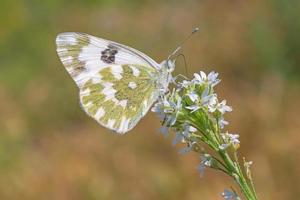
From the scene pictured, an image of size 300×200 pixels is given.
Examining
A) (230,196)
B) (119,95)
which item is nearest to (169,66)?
(119,95)

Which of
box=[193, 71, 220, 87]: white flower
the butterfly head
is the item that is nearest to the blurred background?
the butterfly head

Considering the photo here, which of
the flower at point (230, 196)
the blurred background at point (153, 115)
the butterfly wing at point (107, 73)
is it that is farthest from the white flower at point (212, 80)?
the blurred background at point (153, 115)

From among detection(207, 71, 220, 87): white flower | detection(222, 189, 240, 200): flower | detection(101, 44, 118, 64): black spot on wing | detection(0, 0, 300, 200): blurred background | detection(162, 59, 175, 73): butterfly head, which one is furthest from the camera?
detection(0, 0, 300, 200): blurred background

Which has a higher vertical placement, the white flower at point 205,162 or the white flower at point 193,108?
the white flower at point 193,108

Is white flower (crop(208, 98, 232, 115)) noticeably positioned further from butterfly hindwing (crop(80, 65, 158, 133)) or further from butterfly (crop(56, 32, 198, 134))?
butterfly (crop(56, 32, 198, 134))

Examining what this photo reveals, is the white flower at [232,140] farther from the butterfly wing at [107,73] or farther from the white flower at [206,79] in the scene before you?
the butterfly wing at [107,73]

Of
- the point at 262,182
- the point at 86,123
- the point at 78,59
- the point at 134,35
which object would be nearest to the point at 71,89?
the point at 86,123
